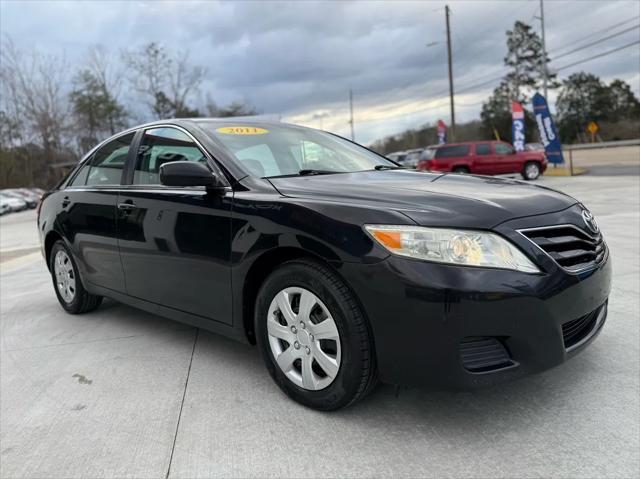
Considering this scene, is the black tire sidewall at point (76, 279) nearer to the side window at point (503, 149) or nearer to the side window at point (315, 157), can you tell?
the side window at point (315, 157)

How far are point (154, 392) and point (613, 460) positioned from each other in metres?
2.32

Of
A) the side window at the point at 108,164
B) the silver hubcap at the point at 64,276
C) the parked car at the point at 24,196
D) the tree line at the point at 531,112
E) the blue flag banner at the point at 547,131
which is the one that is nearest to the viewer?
the side window at the point at 108,164

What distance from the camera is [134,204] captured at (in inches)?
140

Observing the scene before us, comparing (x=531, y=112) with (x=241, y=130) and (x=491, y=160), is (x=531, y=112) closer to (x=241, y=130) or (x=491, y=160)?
(x=491, y=160)

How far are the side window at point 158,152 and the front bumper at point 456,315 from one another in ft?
5.29

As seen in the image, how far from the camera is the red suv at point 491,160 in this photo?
71.3 feet

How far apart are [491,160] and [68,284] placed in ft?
65.3

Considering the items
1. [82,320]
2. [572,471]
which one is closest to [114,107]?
[82,320]

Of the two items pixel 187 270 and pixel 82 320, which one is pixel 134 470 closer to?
pixel 187 270

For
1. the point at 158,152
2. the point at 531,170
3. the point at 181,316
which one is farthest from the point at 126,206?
the point at 531,170

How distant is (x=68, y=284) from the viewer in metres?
4.62

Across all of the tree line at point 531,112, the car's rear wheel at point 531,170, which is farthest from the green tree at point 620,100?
the car's rear wheel at point 531,170

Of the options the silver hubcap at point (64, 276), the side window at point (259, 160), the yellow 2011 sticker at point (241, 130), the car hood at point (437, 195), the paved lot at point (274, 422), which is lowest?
the paved lot at point (274, 422)

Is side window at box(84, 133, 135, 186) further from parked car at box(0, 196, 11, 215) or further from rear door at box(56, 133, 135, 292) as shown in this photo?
parked car at box(0, 196, 11, 215)
